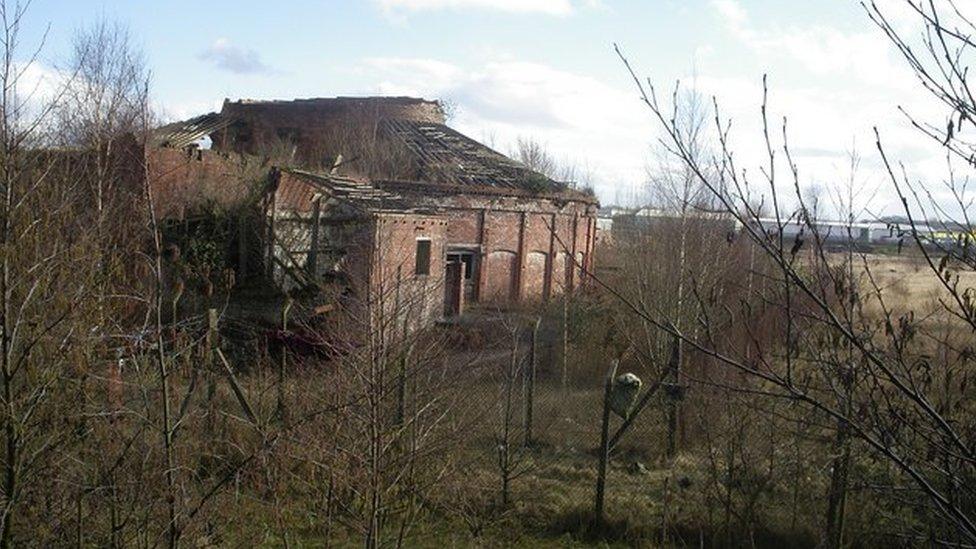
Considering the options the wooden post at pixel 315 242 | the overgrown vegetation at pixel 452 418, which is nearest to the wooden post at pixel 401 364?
the overgrown vegetation at pixel 452 418

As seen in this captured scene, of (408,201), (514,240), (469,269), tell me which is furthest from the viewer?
(514,240)

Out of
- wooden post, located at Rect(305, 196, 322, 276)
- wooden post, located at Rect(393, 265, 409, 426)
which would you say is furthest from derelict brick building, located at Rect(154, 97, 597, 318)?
wooden post, located at Rect(393, 265, 409, 426)

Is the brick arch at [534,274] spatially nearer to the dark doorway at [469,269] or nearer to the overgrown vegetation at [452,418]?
the dark doorway at [469,269]

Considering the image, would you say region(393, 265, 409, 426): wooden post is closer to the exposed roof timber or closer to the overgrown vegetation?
the overgrown vegetation

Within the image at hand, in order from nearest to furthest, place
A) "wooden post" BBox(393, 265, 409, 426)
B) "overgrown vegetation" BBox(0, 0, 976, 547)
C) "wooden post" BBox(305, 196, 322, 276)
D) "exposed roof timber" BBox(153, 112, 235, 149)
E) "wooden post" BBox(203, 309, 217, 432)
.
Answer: "overgrown vegetation" BBox(0, 0, 976, 547) < "wooden post" BBox(393, 265, 409, 426) < "wooden post" BBox(203, 309, 217, 432) < "wooden post" BBox(305, 196, 322, 276) < "exposed roof timber" BBox(153, 112, 235, 149)

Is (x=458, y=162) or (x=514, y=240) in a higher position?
(x=458, y=162)

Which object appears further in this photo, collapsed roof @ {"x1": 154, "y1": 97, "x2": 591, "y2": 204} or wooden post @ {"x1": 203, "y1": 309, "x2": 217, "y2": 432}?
collapsed roof @ {"x1": 154, "y1": 97, "x2": 591, "y2": 204}

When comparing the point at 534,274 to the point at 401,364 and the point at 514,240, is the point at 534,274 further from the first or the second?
the point at 401,364

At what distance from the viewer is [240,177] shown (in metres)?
20.5

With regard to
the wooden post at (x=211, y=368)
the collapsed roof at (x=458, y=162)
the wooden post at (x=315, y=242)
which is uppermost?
the collapsed roof at (x=458, y=162)

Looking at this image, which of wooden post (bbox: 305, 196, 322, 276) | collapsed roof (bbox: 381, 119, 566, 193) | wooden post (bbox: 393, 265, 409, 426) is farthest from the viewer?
collapsed roof (bbox: 381, 119, 566, 193)

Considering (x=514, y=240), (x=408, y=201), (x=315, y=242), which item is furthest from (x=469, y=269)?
(x=315, y=242)

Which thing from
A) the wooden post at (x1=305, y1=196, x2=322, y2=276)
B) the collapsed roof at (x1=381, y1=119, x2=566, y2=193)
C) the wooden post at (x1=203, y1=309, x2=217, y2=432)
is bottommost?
the wooden post at (x1=203, y1=309, x2=217, y2=432)

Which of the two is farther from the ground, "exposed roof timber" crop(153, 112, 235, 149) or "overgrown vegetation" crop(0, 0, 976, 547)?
"exposed roof timber" crop(153, 112, 235, 149)
